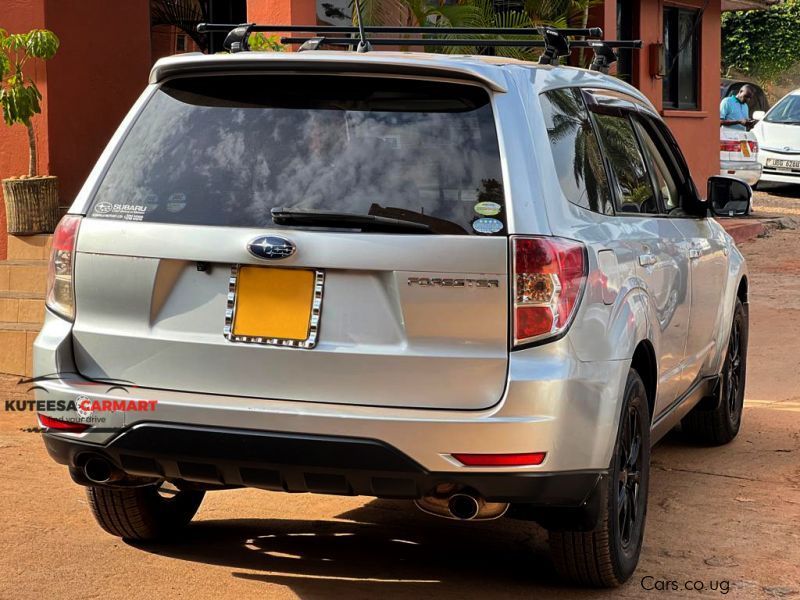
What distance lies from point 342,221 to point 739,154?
59.6ft

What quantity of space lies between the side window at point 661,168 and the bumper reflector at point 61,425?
8.84ft

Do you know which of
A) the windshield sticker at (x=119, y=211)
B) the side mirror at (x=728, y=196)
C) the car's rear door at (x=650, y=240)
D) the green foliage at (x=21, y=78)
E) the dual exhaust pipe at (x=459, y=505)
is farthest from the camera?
the green foliage at (x=21, y=78)

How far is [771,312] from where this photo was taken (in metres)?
12.2

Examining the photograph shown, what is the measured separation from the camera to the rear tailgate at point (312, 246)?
149 inches

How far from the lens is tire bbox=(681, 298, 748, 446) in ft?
21.9

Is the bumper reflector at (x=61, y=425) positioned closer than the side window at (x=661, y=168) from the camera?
Yes

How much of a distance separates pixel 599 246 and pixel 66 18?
7267 millimetres

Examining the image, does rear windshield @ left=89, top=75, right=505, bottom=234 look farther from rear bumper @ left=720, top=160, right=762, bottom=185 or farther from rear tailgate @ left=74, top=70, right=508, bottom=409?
rear bumper @ left=720, top=160, right=762, bottom=185

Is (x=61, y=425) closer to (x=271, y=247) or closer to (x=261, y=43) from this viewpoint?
(x=271, y=247)

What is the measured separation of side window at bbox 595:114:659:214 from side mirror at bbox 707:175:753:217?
69cm

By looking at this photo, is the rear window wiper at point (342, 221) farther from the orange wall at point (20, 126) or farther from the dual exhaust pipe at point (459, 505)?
the orange wall at point (20, 126)

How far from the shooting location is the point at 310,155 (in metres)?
3.97

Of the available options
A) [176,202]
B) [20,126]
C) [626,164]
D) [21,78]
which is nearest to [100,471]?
[176,202]

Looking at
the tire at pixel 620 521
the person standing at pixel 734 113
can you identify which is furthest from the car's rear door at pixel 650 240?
the person standing at pixel 734 113
